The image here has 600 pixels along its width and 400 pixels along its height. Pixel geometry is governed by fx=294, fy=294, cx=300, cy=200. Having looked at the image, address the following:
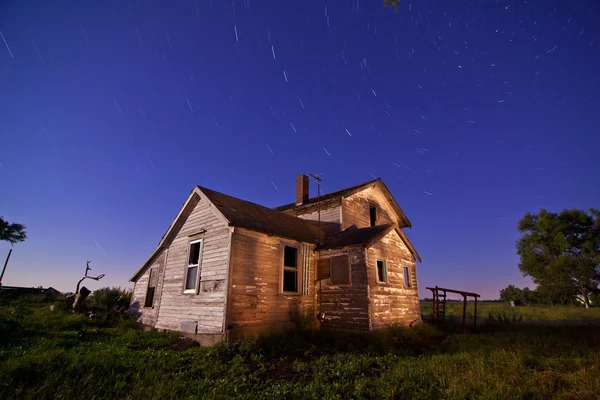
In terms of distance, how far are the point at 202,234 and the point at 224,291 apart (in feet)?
10.5

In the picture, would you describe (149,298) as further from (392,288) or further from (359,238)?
(392,288)

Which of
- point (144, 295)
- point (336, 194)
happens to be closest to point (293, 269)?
point (336, 194)

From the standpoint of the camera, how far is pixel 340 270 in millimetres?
13836

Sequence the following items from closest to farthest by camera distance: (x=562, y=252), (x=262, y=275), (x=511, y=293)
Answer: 1. (x=262, y=275)
2. (x=562, y=252)
3. (x=511, y=293)

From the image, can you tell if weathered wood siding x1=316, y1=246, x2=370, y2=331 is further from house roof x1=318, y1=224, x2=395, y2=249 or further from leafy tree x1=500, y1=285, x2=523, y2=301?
leafy tree x1=500, y1=285, x2=523, y2=301

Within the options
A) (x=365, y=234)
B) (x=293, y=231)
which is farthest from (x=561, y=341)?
(x=293, y=231)

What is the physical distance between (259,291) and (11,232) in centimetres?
4138

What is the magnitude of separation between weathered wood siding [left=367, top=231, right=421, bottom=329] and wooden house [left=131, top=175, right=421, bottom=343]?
5cm

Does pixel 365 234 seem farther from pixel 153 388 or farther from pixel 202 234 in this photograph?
pixel 153 388

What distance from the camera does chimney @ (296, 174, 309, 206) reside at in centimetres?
2117

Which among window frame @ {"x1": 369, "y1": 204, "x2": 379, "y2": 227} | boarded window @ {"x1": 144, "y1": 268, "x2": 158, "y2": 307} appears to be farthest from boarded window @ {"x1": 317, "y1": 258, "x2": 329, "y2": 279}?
boarded window @ {"x1": 144, "y1": 268, "x2": 158, "y2": 307}

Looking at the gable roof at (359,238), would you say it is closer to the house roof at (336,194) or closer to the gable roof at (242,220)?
the gable roof at (242,220)

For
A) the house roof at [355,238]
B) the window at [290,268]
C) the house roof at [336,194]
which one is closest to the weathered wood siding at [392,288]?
the house roof at [355,238]

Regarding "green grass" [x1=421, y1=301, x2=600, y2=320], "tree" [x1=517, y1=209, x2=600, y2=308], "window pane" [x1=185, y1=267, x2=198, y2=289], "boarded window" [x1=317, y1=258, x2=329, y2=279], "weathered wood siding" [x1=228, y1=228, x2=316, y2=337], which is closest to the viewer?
"weathered wood siding" [x1=228, y1=228, x2=316, y2=337]
